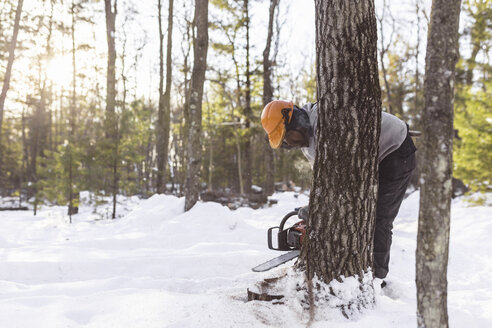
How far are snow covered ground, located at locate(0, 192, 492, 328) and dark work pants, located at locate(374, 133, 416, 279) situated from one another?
45 centimetres

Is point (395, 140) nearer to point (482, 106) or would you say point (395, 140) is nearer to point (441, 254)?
point (441, 254)

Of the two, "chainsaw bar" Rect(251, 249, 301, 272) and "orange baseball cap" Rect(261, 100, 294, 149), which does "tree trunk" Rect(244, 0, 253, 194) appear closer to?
"chainsaw bar" Rect(251, 249, 301, 272)

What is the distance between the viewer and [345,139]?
218 cm

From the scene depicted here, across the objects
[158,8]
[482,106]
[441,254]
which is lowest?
[441,254]

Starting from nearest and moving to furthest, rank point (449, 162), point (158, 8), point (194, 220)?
point (449, 162), point (194, 220), point (158, 8)

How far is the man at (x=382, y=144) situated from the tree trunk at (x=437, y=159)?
1082 mm

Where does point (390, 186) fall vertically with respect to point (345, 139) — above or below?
below

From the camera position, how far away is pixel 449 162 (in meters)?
1.43

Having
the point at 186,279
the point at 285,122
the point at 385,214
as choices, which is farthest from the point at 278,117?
the point at 186,279

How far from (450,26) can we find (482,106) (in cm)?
684

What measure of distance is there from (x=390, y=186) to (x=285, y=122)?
3.31ft

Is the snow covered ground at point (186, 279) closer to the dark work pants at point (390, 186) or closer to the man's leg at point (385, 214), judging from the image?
the man's leg at point (385, 214)

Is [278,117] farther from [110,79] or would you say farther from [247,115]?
[247,115]

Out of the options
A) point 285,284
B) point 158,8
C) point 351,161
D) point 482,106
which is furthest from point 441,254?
point 158,8
